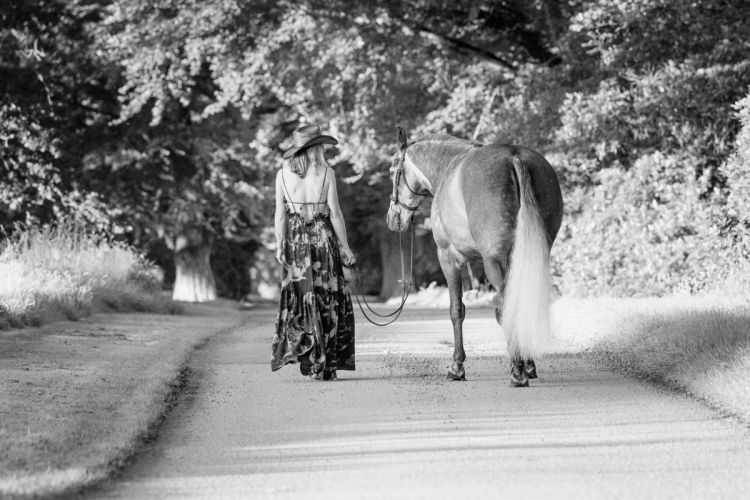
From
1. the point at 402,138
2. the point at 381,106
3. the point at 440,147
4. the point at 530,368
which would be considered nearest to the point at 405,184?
the point at 402,138

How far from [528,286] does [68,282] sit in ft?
34.8

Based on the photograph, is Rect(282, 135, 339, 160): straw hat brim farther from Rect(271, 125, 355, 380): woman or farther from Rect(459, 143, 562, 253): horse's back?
Rect(459, 143, 562, 253): horse's back

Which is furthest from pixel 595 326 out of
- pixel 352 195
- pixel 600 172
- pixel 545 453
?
pixel 352 195

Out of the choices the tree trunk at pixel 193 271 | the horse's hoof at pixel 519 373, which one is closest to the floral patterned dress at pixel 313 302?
the horse's hoof at pixel 519 373

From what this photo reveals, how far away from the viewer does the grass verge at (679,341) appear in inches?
344

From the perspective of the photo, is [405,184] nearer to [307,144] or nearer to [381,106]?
[307,144]

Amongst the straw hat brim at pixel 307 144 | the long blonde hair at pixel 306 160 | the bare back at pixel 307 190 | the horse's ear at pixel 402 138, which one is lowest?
the bare back at pixel 307 190

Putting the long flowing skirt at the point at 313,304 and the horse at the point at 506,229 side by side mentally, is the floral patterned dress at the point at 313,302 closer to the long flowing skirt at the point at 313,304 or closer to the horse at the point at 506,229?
the long flowing skirt at the point at 313,304

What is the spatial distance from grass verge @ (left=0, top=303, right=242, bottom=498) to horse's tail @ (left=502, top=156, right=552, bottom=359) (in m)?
2.78

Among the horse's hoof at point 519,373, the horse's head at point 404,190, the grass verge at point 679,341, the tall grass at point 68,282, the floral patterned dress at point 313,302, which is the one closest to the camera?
the grass verge at point 679,341

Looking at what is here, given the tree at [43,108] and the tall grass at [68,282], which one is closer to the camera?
the tall grass at [68,282]

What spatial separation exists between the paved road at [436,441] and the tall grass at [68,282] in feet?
17.1

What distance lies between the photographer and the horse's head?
1212 cm

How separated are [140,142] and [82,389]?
23025mm
